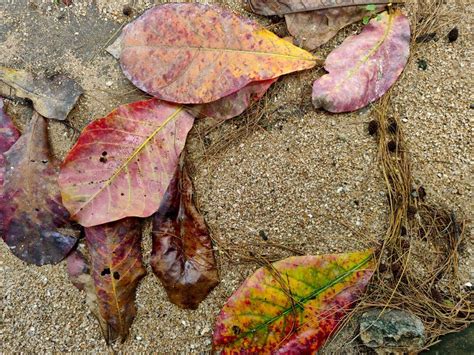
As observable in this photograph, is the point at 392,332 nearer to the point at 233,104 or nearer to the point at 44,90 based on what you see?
the point at 233,104

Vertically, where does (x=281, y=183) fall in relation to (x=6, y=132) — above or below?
below

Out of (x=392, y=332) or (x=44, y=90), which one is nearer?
(x=392, y=332)

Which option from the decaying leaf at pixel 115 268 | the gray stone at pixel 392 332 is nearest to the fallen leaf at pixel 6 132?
the decaying leaf at pixel 115 268

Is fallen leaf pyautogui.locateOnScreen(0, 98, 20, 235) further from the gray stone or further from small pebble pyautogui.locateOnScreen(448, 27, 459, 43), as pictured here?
small pebble pyautogui.locateOnScreen(448, 27, 459, 43)

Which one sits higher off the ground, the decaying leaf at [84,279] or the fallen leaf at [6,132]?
the fallen leaf at [6,132]

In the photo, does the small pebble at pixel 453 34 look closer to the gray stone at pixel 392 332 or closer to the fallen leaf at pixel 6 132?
the gray stone at pixel 392 332

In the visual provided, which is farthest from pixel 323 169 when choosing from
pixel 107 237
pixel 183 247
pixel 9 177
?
pixel 9 177

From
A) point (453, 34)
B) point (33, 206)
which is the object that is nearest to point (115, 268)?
point (33, 206)
